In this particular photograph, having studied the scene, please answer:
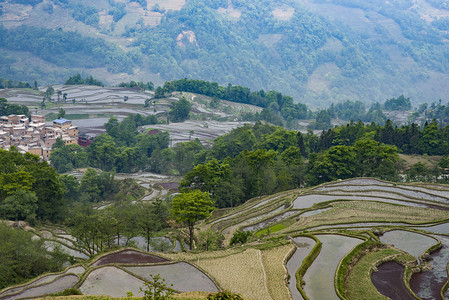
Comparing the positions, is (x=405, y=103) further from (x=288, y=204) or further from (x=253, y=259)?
(x=253, y=259)

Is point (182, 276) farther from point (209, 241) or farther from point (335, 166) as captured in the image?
point (335, 166)

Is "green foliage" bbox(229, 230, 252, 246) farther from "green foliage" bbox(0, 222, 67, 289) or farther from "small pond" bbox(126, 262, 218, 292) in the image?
"green foliage" bbox(0, 222, 67, 289)

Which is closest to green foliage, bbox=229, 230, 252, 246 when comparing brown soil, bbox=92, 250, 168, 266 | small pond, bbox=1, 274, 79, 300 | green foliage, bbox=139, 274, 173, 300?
brown soil, bbox=92, 250, 168, 266

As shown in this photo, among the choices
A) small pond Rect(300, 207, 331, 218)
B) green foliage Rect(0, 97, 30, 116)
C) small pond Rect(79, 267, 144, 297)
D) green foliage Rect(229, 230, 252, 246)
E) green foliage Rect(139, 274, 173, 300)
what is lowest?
green foliage Rect(0, 97, 30, 116)

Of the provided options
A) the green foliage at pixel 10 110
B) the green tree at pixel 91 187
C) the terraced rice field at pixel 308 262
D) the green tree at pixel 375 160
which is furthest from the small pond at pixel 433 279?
the green foliage at pixel 10 110

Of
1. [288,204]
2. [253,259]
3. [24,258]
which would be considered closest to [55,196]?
[24,258]

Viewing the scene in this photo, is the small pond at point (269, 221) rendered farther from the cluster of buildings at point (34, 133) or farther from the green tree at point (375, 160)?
the cluster of buildings at point (34, 133)
